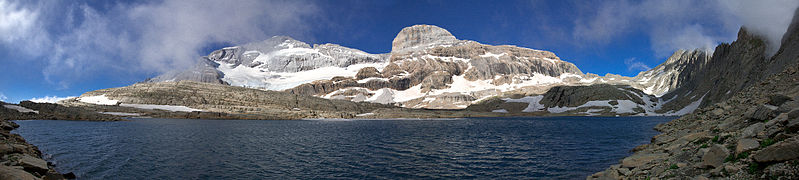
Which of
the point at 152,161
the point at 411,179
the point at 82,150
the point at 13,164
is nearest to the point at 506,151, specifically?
→ the point at 411,179

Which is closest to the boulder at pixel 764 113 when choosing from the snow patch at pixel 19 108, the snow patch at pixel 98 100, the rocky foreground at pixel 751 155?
the rocky foreground at pixel 751 155

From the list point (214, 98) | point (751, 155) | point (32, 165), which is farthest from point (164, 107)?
point (751, 155)

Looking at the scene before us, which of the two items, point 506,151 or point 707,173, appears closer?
point 707,173

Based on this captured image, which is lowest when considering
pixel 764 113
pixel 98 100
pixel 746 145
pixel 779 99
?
pixel 746 145

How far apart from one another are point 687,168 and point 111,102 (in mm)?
195472

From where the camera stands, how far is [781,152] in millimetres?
8312

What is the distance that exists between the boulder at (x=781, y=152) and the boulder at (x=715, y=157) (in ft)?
7.03

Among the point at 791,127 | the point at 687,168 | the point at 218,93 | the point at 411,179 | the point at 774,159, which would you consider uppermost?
the point at 218,93

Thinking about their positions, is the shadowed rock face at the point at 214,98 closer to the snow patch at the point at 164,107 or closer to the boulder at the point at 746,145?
the snow patch at the point at 164,107

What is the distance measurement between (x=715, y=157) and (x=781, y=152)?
3.07 metres

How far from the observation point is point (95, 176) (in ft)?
72.8

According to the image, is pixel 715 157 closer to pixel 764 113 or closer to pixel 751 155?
pixel 751 155

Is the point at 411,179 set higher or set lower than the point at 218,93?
lower

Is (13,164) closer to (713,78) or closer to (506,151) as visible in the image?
(506,151)
